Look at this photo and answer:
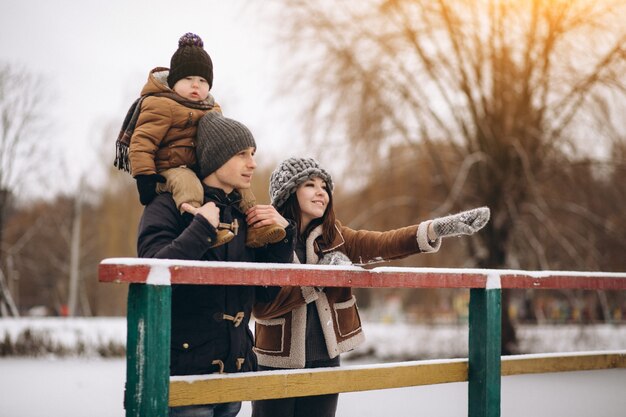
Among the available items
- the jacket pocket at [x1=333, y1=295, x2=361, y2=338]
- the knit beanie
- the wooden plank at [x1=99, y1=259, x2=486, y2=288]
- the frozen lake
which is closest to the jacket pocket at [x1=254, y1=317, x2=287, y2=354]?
the jacket pocket at [x1=333, y1=295, x2=361, y2=338]

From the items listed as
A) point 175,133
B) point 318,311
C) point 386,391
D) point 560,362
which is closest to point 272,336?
point 318,311

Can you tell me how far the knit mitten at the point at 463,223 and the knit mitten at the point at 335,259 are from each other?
0.98 feet

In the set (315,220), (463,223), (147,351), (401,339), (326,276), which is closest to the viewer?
(147,351)

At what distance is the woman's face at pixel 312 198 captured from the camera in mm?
2668

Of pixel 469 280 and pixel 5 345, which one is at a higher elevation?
pixel 469 280

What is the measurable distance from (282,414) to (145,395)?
0.92 meters

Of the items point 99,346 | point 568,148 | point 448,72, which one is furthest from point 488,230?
point 99,346

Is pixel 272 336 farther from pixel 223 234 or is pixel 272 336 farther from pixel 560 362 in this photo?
pixel 560 362

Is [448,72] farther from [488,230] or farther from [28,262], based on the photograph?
[28,262]

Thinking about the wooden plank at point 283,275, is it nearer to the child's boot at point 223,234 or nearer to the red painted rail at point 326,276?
the red painted rail at point 326,276

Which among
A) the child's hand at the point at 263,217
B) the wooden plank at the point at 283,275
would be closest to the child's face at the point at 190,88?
the child's hand at the point at 263,217

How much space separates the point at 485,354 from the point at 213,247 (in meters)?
0.97

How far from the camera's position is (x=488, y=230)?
331 inches

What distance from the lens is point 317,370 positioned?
209cm
